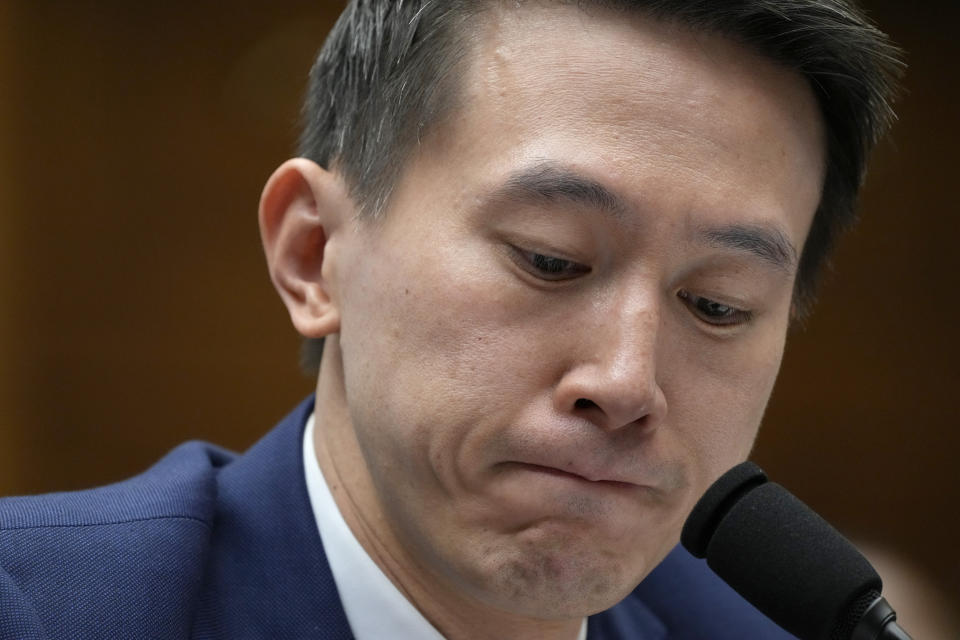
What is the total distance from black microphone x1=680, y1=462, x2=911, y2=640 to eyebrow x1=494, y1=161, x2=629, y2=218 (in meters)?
0.35

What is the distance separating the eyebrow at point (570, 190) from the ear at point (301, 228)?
0.35 m

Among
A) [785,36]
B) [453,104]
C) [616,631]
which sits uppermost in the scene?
[785,36]

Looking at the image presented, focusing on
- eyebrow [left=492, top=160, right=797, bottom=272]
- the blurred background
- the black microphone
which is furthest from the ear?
the blurred background

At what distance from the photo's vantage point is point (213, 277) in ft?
12.4

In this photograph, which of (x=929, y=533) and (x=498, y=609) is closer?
(x=498, y=609)

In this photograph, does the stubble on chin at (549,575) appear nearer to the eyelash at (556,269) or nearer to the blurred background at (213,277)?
the eyelash at (556,269)

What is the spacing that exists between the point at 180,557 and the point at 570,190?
2.20ft

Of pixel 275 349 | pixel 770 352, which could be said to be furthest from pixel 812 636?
pixel 275 349

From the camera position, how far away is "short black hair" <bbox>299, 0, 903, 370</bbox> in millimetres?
1478

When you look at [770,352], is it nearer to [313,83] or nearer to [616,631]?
[616,631]

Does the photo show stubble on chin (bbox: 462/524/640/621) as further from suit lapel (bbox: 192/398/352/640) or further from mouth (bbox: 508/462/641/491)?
suit lapel (bbox: 192/398/352/640)

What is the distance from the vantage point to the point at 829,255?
1.84 metres

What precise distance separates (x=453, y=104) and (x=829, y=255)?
71 centimetres

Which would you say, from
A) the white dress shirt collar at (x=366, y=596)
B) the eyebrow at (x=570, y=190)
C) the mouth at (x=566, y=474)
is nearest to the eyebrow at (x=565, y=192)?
the eyebrow at (x=570, y=190)
